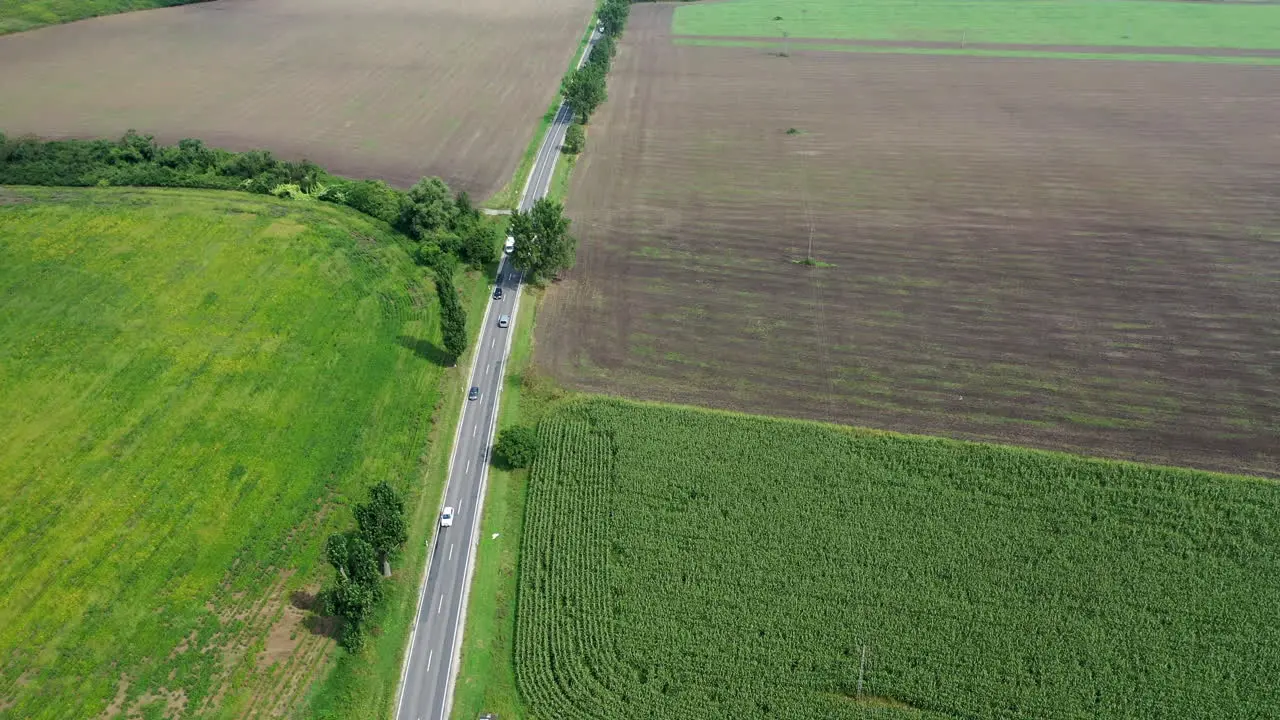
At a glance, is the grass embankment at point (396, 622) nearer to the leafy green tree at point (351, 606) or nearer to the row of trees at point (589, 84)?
the leafy green tree at point (351, 606)

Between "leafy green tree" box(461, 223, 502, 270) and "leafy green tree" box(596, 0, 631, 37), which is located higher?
"leafy green tree" box(596, 0, 631, 37)

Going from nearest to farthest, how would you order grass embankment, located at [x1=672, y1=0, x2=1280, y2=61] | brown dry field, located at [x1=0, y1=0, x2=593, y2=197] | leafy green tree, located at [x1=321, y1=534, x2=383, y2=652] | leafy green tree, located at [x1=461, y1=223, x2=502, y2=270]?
leafy green tree, located at [x1=321, y1=534, x2=383, y2=652] → leafy green tree, located at [x1=461, y1=223, x2=502, y2=270] → brown dry field, located at [x1=0, y1=0, x2=593, y2=197] → grass embankment, located at [x1=672, y1=0, x2=1280, y2=61]

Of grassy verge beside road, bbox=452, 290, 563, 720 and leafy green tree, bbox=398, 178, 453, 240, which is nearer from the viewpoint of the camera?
grassy verge beside road, bbox=452, 290, 563, 720

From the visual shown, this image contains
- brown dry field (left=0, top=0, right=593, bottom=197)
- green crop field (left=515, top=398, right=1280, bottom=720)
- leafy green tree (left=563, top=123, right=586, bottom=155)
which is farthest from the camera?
brown dry field (left=0, top=0, right=593, bottom=197)

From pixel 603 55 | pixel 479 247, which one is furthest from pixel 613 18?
pixel 479 247

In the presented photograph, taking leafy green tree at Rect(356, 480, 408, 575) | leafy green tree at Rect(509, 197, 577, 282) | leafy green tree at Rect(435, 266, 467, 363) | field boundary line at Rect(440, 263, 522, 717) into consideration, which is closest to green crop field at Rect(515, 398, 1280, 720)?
field boundary line at Rect(440, 263, 522, 717)

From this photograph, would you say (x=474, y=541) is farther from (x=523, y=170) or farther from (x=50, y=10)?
(x=50, y=10)

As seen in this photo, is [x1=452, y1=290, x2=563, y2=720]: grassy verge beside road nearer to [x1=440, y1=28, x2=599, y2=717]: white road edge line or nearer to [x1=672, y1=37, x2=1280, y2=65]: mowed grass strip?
[x1=440, y1=28, x2=599, y2=717]: white road edge line

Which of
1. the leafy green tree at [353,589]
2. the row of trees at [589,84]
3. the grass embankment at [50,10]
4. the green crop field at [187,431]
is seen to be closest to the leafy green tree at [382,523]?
the leafy green tree at [353,589]

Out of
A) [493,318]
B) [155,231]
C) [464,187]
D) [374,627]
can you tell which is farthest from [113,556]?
[464,187]
